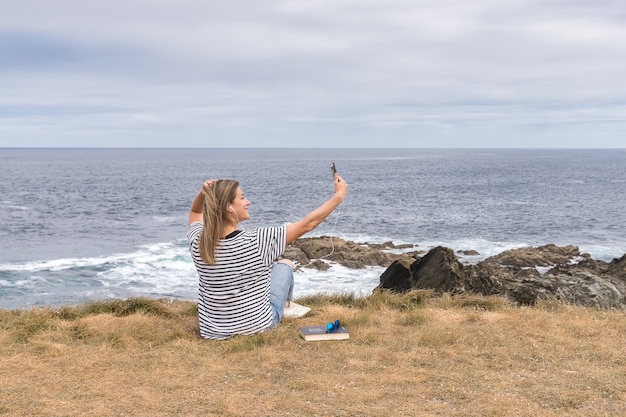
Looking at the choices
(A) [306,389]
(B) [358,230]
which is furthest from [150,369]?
(B) [358,230]

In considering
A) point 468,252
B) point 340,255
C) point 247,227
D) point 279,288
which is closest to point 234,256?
point 279,288

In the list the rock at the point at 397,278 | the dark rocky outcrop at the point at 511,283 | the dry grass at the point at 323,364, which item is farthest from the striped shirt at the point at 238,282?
the rock at the point at 397,278

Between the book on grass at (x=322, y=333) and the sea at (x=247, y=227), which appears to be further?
the sea at (x=247, y=227)

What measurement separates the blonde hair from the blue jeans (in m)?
1.24

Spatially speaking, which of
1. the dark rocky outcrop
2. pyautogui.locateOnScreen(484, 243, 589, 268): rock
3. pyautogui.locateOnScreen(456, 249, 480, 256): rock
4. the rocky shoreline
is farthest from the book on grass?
pyautogui.locateOnScreen(456, 249, 480, 256): rock

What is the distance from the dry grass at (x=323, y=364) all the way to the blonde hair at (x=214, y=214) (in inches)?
43.1

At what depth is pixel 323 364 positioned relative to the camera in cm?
591

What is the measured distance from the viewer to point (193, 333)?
22.7 feet

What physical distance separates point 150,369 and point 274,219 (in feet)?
113

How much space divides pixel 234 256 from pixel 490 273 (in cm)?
1422

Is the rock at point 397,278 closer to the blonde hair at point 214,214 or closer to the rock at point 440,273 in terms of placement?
the rock at point 440,273

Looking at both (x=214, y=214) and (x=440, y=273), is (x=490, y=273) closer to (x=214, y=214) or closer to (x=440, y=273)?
(x=440, y=273)

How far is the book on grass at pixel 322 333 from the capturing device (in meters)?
6.62

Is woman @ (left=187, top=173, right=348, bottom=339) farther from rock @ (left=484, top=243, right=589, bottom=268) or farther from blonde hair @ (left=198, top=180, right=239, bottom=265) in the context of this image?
rock @ (left=484, top=243, right=589, bottom=268)
